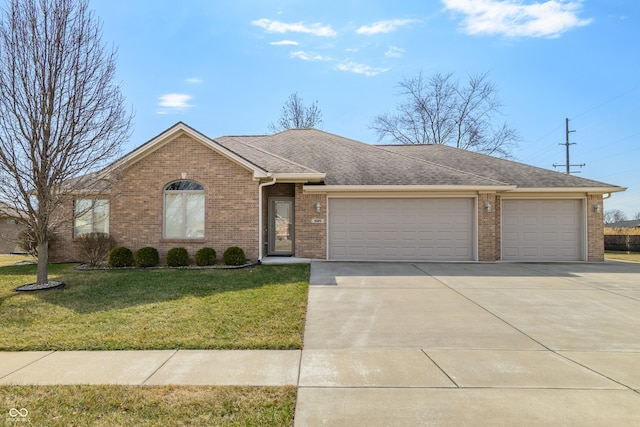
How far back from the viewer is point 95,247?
11.9 m

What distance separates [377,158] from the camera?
16.2 metres

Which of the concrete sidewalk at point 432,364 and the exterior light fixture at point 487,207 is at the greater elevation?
the exterior light fixture at point 487,207

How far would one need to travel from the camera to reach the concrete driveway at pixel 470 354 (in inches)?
132

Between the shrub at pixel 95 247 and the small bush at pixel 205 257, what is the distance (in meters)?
3.07

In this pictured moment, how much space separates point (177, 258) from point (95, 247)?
271cm

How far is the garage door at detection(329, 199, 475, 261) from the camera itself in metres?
13.7

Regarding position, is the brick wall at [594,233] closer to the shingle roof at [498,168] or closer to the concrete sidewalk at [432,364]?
the shingle roof at [498,168]

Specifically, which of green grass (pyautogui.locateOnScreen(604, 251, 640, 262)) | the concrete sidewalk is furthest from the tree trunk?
green grass (pyautogui.locateOnScreen(604, 251, 640, 262))

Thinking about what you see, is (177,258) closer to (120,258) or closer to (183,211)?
(183,211)

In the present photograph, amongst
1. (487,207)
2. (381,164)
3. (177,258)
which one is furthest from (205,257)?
(487,207)

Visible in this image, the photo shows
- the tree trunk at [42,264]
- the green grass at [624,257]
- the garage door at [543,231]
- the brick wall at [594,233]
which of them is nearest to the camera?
the tree trunk at [42,264]

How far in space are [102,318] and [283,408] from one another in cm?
450

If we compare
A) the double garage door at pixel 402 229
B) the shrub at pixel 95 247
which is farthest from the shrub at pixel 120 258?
the double garage door at pixel 402 229

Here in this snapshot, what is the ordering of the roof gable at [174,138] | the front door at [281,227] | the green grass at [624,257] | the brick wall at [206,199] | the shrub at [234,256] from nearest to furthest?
1. the shrub at [234,256]
2. the roof gable at [174,138]
3. the brick wall at [206,199]
4. the front door at [281,227]
5. the green grass at [624,257]
